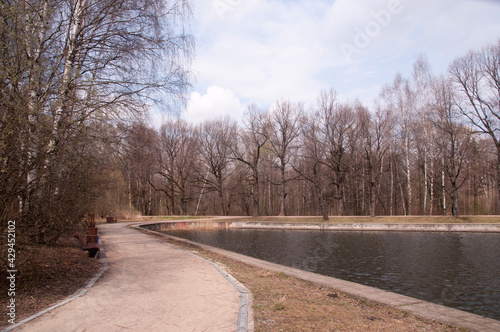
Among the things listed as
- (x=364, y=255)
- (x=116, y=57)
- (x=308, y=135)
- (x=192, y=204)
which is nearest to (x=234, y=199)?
(x=192, y=204)

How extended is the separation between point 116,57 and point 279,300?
26.8ft

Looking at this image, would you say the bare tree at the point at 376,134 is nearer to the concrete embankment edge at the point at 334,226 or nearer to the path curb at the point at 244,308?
the concrete embankment edge at the point at 334,226

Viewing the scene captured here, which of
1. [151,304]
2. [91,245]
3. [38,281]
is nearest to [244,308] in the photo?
[151,304]

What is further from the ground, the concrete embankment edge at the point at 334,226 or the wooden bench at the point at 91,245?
the wooden bench at the point at 91,245

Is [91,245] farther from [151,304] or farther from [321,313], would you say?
[321,313]

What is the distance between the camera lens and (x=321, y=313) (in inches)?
209

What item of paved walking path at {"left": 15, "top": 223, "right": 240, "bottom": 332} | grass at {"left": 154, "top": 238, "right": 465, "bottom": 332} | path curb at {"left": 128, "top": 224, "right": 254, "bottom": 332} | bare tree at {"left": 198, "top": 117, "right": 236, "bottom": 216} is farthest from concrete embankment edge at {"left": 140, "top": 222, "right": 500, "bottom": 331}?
bare tree at {"left": 198, "top": 117, "right": 236, "bottom": 216}

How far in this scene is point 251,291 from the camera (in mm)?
6227

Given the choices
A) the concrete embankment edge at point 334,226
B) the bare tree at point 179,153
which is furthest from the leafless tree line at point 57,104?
the bare tree at point 179,153

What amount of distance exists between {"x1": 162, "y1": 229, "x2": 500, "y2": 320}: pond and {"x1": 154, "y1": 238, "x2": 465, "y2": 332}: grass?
117 inches

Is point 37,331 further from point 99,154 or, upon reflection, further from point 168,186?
point 168,186

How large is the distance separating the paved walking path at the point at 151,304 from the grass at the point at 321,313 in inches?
20.6

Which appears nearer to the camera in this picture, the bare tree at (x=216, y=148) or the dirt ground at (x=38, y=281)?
the dirt ground at (x=38, y=281)

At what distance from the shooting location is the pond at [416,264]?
850 centimetres
